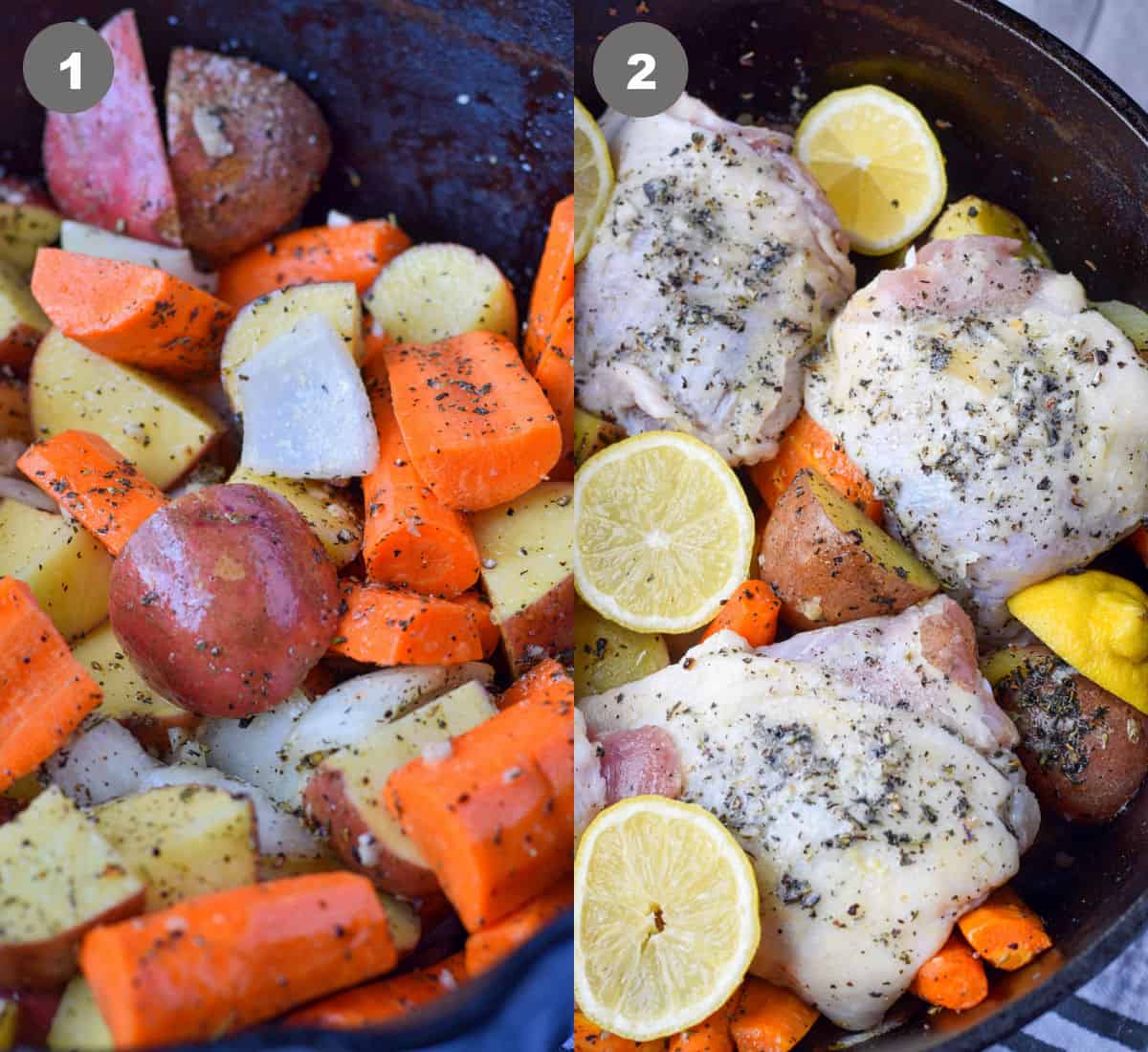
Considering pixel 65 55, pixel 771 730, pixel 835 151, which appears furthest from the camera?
pixel 65 55

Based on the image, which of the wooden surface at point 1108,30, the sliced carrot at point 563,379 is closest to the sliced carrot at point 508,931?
the sliced carrot at point 563,379

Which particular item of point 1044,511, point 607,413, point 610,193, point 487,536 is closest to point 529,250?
point 610,193

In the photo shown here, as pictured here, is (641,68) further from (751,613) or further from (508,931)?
(508,931)

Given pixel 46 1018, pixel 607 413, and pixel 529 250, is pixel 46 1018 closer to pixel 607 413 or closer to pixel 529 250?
pixel 607 413

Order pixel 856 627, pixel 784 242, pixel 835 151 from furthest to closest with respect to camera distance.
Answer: pixel 835 151 → pixel 784 242 → pixel 856 627

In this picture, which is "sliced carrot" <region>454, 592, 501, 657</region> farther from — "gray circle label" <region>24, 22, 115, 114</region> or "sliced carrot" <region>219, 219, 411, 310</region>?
"gray circle label" <region>24, 22, 115, 114</region>

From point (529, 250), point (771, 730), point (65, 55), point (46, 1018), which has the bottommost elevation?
point (46, 1018)
